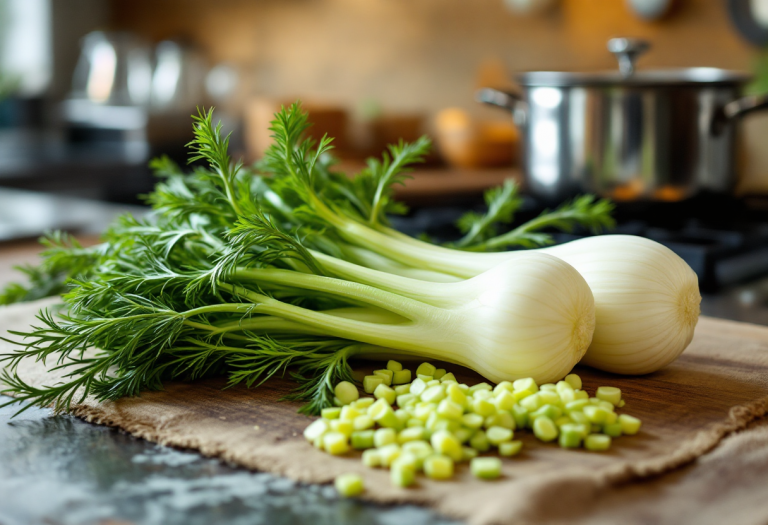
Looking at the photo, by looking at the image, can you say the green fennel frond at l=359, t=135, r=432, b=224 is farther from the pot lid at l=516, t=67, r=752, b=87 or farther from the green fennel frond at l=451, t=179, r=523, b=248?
the pot lid at l=516, t=67, r=752, b=87

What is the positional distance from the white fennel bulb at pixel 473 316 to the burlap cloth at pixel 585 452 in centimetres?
8

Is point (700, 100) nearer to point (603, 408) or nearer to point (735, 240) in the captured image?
point (735, 240)

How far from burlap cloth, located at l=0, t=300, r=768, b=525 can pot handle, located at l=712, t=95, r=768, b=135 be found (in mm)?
626

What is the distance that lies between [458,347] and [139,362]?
370 millimetres

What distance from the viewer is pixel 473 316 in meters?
0.85

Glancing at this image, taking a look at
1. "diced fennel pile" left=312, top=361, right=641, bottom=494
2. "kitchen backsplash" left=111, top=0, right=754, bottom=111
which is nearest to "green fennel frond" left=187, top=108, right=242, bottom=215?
"diced fennel pile" left=312, top=361, right=641, bottom=494

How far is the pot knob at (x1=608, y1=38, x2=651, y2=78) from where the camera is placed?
1.56 metres

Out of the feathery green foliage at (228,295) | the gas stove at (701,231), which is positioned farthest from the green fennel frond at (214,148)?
the gas stove at (701,231)

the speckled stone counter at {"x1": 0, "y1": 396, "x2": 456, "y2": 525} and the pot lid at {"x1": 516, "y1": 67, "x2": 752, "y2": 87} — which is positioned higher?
the pot lid at {"x1": 516, "y1": 67, "x2": 752, "y2": 87}

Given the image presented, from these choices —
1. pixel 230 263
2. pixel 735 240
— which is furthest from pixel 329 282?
pixel 735 240

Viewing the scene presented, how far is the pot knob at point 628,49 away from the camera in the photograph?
156 cm

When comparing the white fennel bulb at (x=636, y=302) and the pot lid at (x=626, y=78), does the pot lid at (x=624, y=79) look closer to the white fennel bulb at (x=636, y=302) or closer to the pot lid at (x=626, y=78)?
the pot lid at (x=626, y=78)

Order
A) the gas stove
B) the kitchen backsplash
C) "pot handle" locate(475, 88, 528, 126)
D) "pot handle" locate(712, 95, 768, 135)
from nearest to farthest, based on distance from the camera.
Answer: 1. the gas stove
2. "pot handle" locate(712, 95, 768, 135)
3. "pot handle" locate(475, 88, 528, 126)
4. the kitchen backsplash

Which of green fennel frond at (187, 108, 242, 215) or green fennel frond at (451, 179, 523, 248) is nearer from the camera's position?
green fennel frond at (187, 108, 242, 215)
